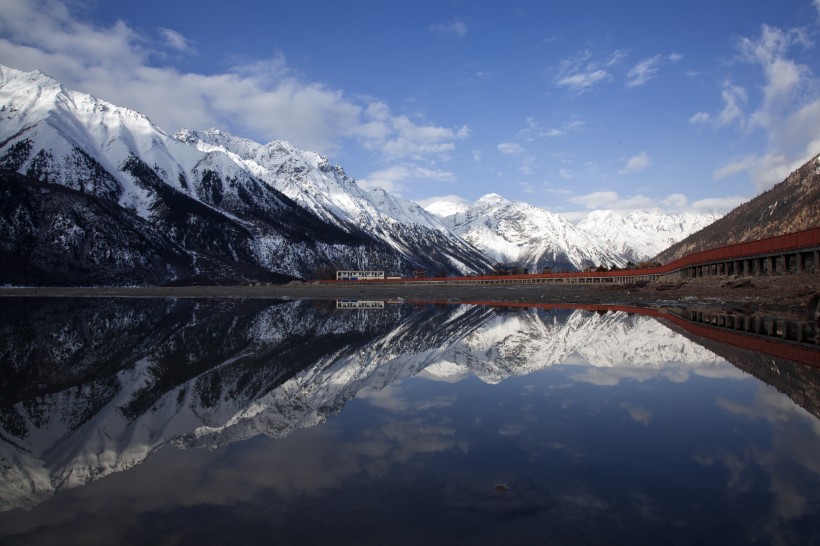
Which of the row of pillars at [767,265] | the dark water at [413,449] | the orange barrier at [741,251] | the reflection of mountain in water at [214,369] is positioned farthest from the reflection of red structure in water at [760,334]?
the orange barrier at [741,251]

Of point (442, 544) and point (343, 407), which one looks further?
point (343, 407)

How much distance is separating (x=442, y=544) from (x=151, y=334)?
23672mm

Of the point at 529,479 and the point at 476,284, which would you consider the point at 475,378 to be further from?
the point at 476,284

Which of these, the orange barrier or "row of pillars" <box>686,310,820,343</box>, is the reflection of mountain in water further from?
the orange barrier

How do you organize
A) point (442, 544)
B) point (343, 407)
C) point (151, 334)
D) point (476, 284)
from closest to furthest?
1. point (442, 544)
2. point (343, 407)
3. point (151, 334)
4. point (476, 284)

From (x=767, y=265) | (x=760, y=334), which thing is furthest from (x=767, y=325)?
(x=767, y=265)

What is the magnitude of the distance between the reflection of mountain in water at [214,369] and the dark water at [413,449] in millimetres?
81

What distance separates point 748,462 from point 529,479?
10.9ft

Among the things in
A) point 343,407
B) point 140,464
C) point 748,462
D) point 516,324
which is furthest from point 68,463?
point 516,324

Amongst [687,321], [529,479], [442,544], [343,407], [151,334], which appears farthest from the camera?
[687,321]

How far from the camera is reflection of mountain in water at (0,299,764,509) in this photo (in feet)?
29.5

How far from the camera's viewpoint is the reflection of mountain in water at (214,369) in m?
9.00

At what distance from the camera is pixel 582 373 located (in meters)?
14.9

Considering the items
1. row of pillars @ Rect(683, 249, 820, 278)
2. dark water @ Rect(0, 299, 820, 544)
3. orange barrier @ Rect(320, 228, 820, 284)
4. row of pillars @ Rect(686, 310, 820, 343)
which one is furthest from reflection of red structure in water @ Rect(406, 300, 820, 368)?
orange barrier @ Rect(320, 228, 820, 284)
